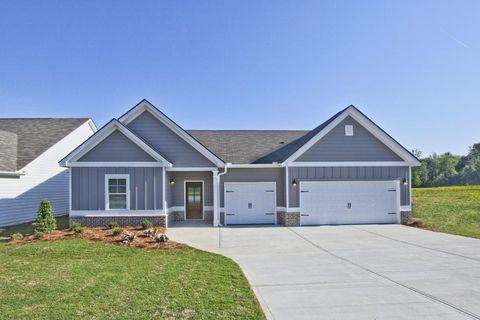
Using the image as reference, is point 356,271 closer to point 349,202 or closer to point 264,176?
point 349,202

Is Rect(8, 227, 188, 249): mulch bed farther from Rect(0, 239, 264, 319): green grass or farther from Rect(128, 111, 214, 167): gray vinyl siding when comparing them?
Rect(128, 111, 214, 167): gray vinyl siding

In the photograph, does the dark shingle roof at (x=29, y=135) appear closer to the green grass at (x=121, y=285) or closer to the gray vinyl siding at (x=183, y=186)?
the gray vinyl siding at (x=183, y=186)

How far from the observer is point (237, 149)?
17.7 metres

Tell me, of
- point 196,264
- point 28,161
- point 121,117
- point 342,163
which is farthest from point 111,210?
point 342,163

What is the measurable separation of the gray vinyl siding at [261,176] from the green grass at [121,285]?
6.69 metres

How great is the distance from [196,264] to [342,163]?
9.85 m

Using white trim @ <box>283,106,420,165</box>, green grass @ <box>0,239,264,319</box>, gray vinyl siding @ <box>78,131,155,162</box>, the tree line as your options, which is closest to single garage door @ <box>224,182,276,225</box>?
white trim @ <box>283,106,420,165</box>

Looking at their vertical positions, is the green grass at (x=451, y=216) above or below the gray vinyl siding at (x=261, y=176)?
below

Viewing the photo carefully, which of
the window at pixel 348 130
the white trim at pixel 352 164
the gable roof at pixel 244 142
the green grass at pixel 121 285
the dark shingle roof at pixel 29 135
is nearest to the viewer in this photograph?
the green grass at pixel 121 285

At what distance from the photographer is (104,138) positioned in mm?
14211

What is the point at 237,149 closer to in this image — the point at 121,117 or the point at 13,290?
the point at 121,117

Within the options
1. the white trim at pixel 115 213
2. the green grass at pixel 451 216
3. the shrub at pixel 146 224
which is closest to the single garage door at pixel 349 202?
the green grass at pixel 451 216

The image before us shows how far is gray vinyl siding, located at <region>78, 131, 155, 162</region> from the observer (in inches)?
558

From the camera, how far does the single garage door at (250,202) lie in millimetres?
15891
